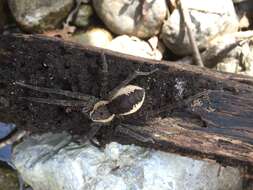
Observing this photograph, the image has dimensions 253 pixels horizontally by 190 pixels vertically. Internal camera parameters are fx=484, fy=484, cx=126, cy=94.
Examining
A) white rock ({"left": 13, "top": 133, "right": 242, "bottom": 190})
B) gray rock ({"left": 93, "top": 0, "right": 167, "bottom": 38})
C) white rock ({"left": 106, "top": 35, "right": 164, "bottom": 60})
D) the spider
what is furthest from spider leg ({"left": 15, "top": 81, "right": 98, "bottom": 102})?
gray rock ({"left": 93, "top": 0, "right": 167, "bottom": 38})

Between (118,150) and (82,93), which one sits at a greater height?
(82,93)

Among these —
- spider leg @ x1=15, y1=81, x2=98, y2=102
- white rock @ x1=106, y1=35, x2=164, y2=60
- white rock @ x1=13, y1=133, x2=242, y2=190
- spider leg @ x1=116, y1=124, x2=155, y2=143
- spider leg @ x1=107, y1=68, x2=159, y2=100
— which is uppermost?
spider leg @ x1=107, y1=68, x2=159, y2=100

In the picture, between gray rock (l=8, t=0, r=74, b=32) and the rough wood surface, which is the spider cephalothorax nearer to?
the rough wood surface

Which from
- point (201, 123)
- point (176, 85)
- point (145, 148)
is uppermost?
point (176, 85)

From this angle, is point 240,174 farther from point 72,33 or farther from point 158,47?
point 72,33

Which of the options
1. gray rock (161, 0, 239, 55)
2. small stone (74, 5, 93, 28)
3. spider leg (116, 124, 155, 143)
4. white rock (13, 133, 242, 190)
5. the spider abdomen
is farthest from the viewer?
small stone (74, 5, 93, 28)

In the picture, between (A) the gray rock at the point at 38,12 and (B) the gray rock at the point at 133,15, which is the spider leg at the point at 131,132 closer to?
(B) the gray rock at the point at 133,15

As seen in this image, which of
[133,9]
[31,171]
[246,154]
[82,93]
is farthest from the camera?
[133,9]

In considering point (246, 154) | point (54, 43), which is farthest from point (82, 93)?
point (246, 154)
